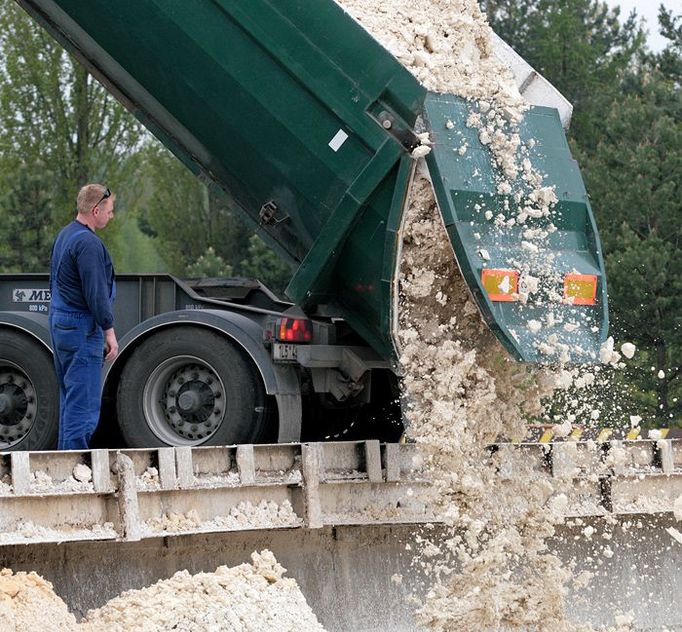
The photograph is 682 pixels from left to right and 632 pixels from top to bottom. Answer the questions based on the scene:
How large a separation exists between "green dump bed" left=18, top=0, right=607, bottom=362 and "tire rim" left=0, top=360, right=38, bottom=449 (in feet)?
5.52

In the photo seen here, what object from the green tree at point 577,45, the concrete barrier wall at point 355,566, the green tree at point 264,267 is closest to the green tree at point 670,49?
the green tree at point 577,45

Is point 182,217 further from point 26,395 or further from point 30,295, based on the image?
point 26,395

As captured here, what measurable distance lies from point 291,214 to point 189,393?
113 cm

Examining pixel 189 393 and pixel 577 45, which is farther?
pixel 577 45

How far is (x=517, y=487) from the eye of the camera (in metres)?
7.74

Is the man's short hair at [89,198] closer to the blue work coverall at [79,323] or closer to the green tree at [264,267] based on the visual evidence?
the blue work coverall at [79,323]

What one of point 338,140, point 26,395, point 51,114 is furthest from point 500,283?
→ point 51,114

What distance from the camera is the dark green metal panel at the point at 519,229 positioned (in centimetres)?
759

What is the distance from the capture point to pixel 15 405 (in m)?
9.22

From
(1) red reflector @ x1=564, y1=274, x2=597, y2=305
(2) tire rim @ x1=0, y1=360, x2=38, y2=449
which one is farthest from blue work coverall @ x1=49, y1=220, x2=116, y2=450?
(1) red reflector @ x1=564, y1=274, x2=597, y2=305

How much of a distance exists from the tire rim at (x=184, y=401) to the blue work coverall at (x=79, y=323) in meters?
0.66

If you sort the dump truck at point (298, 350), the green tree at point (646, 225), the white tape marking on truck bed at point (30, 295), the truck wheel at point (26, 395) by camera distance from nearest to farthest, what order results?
1. the dump truck at point (298, 350)
2. the truck wheel at point (26, 395)
3. the white tape marking on truck bed at point (30, 295)
4. the green tree at point (646, 225)

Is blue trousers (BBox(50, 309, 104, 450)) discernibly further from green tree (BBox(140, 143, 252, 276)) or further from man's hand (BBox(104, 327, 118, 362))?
green tree (BBox(140, 143, 252, 276))

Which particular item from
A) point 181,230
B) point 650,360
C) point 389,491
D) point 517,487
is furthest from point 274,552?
point 181,230
